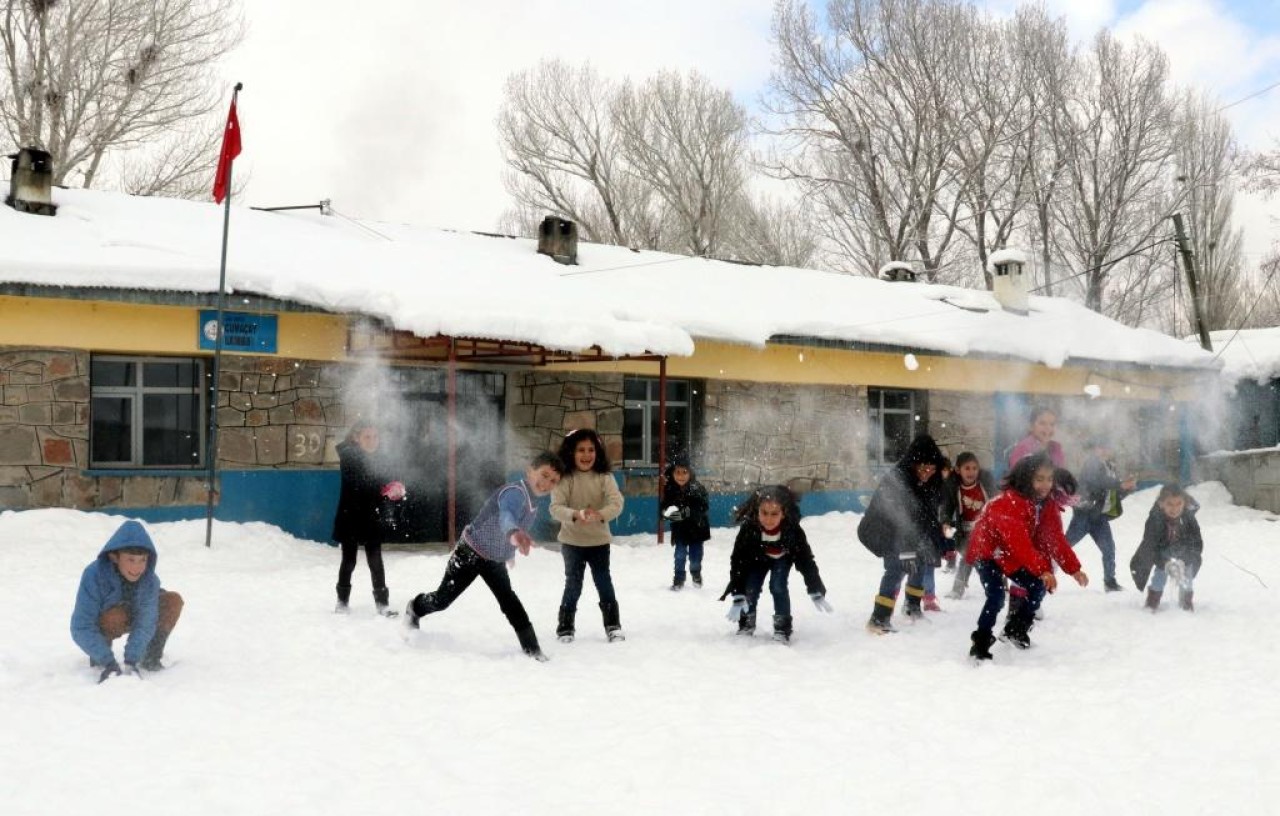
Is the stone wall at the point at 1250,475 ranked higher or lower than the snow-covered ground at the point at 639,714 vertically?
higher

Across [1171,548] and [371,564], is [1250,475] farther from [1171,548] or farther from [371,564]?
[371,564]

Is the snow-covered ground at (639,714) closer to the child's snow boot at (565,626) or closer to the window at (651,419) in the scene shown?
the child's snow boot at (565,626)

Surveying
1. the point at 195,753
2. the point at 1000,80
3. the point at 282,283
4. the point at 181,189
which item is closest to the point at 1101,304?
the point at 1000,80

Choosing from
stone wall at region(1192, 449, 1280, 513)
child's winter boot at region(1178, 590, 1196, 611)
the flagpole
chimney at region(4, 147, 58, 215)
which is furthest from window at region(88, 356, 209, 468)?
stone wall at region(1192, 449, 1280, 513)

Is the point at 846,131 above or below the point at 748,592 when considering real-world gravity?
above

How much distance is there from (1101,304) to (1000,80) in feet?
23.9

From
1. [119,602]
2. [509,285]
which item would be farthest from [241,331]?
[119,602]

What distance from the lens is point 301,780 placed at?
4555 mm

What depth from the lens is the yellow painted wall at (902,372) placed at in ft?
50.5

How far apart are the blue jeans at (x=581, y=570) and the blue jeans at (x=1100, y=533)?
4309 mm

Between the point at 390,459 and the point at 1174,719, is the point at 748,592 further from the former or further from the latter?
the point at 390,459

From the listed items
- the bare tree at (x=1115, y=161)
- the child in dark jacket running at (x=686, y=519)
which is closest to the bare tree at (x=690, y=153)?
the bare tree at (x=1115, y=161)

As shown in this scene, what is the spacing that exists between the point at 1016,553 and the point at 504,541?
301 cm

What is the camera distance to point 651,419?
1552cm
